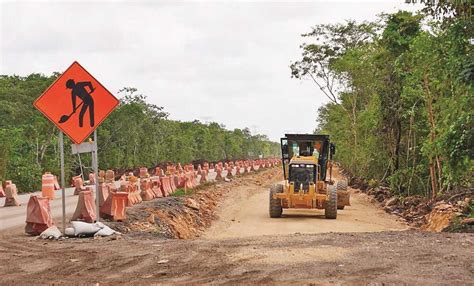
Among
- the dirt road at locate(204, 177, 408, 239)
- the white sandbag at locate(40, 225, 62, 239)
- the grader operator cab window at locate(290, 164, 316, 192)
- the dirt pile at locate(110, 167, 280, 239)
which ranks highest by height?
the grader operator cab window at locate(290, 164, 316, 192)

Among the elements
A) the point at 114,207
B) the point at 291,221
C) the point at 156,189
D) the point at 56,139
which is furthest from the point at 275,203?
the point at 56,139

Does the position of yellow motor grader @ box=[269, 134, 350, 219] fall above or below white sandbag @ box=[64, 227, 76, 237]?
above

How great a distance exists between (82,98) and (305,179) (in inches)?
409

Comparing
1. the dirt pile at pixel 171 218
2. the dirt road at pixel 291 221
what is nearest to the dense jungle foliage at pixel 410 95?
the dirt road at pixel 291 221

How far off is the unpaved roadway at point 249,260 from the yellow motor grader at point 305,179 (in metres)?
8.39

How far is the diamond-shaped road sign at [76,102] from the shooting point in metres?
11.1

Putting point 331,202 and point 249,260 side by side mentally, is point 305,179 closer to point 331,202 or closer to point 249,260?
point 331,202

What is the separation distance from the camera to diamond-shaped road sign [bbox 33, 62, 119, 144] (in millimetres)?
11078

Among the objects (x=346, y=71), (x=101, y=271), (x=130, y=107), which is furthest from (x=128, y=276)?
(x=130, y=107)

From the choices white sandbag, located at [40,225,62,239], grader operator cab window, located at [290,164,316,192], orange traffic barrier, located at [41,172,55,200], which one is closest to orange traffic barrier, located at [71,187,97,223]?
white sandbag, located at [40,225,62,239]

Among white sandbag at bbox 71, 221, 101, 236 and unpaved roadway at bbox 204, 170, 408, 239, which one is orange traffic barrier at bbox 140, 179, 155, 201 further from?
white sandbag at bbox 71, 221, 101, 236

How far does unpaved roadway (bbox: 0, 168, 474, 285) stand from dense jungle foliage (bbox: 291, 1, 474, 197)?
527 cm

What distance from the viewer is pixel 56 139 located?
3662 centimetres

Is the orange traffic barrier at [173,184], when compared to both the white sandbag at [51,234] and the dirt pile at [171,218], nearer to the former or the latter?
the dirt pile at [171,218]
